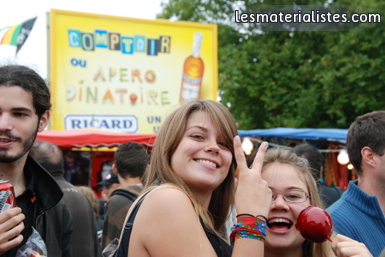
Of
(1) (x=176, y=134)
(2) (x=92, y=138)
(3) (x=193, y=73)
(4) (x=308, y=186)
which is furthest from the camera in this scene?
(3) (x=193, y=73)

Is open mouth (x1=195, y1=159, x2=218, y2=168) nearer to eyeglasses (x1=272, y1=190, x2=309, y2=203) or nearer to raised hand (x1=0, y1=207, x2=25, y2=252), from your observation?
eyeglasses (x1=272, y1=190, x2=309, y2=203)

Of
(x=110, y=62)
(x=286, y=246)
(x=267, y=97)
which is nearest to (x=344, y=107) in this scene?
(x=267, y=97)

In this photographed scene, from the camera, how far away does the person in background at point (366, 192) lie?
3.02 m

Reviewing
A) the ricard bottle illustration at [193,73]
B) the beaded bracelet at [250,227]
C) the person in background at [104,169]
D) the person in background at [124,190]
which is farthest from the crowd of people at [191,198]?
the ricard bottle illustration at [193,73]

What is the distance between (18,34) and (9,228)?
36.1 feet

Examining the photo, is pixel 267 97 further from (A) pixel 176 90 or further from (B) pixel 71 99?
(B) pixel 71 99

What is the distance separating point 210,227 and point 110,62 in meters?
11.5

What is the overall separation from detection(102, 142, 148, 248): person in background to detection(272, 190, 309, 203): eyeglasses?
207cm

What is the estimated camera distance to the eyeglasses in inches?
93.7

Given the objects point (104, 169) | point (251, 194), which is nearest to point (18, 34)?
point (104, 169)

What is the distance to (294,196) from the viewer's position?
7.88ft

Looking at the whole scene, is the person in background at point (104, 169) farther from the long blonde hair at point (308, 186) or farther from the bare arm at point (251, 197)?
the bare arm at point (251, 197)

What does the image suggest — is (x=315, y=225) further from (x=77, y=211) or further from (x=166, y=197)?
(x=77, y=211)

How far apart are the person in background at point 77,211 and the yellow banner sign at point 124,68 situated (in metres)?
7.31
